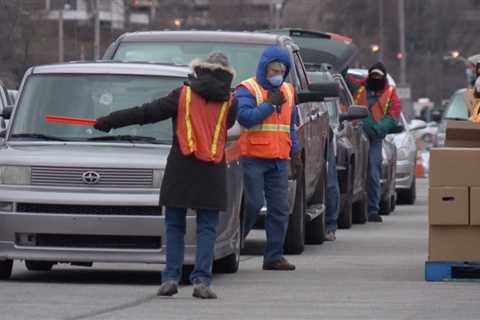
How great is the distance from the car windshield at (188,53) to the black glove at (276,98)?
1.85 meters

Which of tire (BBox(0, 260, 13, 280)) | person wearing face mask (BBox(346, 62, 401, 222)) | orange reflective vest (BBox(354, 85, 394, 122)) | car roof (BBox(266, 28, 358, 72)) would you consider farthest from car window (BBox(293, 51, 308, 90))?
car roof (BBox(266, 28, 358, 72))

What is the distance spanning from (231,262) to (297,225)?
7.20ft

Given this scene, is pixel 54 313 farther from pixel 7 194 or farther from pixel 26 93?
pixel 26 93

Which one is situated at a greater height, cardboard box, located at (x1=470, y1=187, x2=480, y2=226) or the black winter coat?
the black winter coat

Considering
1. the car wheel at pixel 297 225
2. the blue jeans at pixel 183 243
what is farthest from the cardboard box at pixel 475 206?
the car wheel at pixel 297 225

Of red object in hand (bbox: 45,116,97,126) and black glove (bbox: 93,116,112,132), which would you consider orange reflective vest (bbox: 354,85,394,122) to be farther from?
black glove (bbox: 93,116,112,132)

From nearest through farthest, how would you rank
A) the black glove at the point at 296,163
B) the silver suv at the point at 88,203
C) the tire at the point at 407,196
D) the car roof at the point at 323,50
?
the silver suv at the point at 88,203
the black glove at the point at 296,163
the car roof at the point at 323,50
the tire at the point at 407,196

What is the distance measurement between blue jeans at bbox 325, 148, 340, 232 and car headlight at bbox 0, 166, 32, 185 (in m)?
6.22

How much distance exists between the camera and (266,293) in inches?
500

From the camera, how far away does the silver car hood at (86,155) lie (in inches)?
516

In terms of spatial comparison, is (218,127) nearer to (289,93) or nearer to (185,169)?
(185,169)

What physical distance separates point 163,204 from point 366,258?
4.41 metres

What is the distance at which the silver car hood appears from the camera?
516 inches

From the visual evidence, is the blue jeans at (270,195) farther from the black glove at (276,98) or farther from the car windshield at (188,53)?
the car windshield at (188,53)
